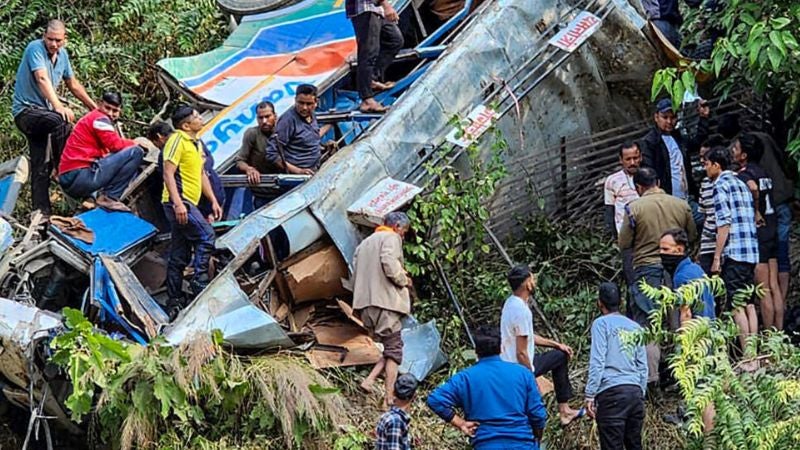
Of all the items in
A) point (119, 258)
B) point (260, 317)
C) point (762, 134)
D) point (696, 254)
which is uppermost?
point (119, 258)

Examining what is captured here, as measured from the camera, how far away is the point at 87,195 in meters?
10.3

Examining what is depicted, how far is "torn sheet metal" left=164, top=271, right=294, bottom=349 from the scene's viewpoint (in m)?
9.02

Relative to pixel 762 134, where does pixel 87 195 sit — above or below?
above

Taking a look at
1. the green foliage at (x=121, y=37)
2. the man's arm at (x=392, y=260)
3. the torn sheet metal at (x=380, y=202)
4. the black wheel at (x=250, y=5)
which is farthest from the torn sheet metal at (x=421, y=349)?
the green foliage at (x=121, y=37)

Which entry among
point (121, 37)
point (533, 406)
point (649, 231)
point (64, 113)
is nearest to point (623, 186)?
point (649, 231)

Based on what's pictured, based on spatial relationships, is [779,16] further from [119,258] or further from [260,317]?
[119,258]

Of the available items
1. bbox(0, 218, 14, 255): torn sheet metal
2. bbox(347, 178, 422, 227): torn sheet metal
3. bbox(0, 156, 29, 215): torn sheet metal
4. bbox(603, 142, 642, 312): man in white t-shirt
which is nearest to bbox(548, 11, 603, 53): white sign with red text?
bbox(603, 142, 642, 312): man in white t-shirt

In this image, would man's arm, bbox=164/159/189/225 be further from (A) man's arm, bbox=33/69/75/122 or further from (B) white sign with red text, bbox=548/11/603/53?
(B) white sign with red text, bbox=548/11/603/53

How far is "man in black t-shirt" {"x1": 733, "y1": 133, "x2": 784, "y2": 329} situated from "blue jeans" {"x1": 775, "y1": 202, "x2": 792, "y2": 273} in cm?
8

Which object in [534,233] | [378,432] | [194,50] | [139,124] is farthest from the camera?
[194,50]

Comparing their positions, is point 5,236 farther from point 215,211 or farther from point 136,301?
point 215,211

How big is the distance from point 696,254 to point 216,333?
3984 mm

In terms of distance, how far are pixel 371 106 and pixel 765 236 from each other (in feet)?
11.9

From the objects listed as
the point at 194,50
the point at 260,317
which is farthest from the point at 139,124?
the point at 260,317
